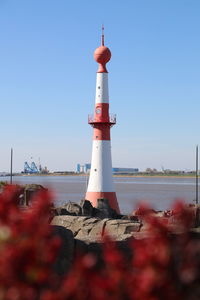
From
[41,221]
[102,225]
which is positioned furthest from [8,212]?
[102,225]

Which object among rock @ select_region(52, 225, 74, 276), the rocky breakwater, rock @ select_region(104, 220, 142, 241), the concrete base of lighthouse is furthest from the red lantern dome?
rock @ select_region(52, 225, 74, 276)

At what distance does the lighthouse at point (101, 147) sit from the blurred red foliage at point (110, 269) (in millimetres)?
22570

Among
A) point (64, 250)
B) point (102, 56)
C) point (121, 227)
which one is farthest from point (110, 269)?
point (102, 56)

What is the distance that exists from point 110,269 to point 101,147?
22692 millimetres

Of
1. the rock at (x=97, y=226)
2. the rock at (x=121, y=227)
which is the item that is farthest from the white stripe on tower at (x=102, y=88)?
the rock at (x=121, y=227)

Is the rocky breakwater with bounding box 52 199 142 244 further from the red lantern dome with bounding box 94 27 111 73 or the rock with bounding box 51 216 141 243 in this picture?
the red lantern dome with bounding box 94 27 111 73

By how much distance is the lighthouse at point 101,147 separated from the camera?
2531 centimetres

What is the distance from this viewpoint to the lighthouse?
25312 mm

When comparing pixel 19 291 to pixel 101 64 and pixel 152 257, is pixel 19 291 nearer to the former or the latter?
pixel 152 257

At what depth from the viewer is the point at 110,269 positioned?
263 centimetres

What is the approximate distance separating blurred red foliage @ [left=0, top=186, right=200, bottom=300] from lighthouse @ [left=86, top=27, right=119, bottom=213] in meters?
22.6

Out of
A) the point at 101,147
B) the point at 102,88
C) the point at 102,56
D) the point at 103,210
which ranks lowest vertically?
the point at 103,210

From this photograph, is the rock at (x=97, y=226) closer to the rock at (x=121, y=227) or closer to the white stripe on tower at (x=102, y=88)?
the rock at (x=121, y=227)

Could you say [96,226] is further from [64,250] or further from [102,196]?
[102,196]
